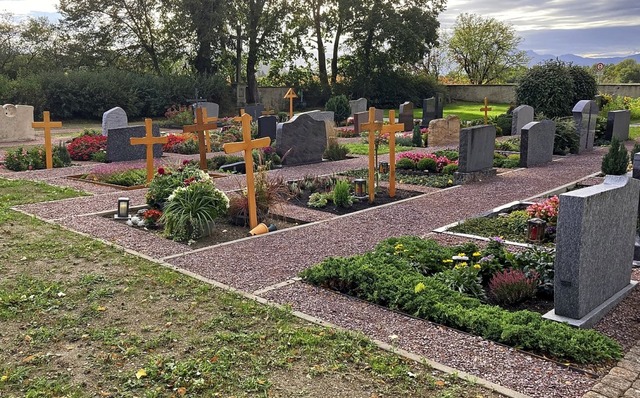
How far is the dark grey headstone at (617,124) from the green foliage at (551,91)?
3.03m

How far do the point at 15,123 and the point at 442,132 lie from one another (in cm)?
1473

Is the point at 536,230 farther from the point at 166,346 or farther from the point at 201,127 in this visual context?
the point at 201,127

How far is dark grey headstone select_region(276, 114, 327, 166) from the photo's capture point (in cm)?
1553

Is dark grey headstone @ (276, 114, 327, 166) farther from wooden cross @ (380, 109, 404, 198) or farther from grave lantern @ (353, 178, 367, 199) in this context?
grave lantern @ (353, 178, 367, 199)

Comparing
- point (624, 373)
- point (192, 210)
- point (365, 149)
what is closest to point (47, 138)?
point (192, 210)

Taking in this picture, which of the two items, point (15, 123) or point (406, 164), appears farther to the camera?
point (15, 123)

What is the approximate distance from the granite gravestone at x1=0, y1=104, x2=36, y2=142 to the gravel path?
28.1 feet

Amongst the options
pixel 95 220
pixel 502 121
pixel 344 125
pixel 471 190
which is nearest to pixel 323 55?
pixel 344 125

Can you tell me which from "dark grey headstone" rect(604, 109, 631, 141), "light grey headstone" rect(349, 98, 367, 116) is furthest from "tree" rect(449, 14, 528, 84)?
"dark grey headstone" rect(604, 109, 631, 141)

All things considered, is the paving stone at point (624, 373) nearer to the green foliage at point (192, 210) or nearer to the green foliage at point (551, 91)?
the green foliage at point (192, 210)

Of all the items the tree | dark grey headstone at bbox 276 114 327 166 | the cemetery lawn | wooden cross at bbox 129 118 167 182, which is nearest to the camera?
the cemetery lawn

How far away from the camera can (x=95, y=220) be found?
351 inches

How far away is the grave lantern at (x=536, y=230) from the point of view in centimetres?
A: 796

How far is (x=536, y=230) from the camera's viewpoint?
314 inches
